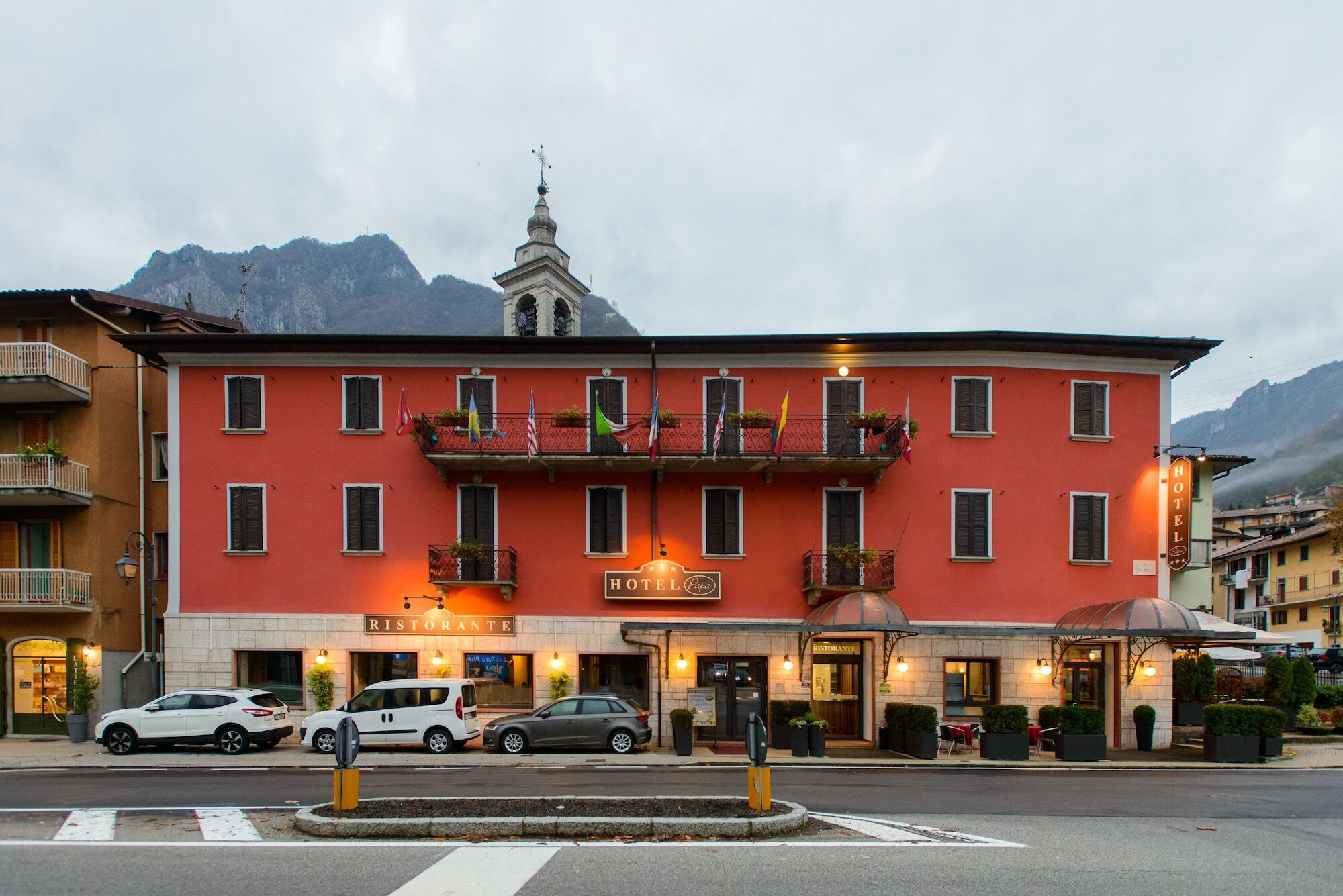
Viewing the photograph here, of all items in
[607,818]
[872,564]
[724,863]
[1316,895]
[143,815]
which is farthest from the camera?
[872,564]

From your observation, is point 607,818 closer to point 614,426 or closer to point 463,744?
point 463,744

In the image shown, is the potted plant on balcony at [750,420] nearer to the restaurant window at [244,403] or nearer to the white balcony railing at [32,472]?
the restaurant window at [244,403]

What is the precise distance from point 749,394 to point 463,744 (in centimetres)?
1115

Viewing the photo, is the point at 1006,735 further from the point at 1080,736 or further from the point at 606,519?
the point at 606,519

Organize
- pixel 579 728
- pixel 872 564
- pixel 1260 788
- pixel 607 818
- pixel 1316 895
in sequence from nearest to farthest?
1. pixel 1316 895
2. pixel 607 818
3. pixel 1260 788
4. pixel 579 728
5. pixel 872 564

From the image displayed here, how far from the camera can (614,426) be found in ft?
72.4

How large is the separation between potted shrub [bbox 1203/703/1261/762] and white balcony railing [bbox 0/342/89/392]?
2967 centimetres

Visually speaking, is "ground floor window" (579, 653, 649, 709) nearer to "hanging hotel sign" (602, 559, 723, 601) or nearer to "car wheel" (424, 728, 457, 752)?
"hanging hotel sign" (602, 559, 723, 601)

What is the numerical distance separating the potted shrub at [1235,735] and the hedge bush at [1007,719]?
14.4ft

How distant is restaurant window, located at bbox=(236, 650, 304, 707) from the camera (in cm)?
2227

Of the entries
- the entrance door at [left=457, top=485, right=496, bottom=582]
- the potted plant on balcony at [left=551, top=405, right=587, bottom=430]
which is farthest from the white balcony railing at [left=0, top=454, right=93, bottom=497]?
the potted plant on balcony at [left=551, top=405, right=587, bottom=430]

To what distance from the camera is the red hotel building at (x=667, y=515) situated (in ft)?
71.6

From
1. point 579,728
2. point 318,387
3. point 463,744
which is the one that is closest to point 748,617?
point 579,728

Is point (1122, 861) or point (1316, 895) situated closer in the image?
point (1316, 895)
